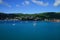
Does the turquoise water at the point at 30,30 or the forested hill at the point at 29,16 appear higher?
the forested hill at the point at 29,16

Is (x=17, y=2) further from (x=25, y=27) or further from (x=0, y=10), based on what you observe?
(x=25, y=27)

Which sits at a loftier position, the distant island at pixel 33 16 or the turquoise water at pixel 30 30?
the distant island at pixel 33 16

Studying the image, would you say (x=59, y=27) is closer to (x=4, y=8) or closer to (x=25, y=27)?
(x=25, y=27)

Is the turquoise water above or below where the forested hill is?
below

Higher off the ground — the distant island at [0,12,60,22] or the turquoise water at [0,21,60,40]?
the distant island at [0,12,60,22]

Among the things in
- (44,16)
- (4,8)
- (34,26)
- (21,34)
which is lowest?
(21,34)

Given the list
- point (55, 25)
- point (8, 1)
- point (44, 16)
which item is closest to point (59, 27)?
point (55, 25)

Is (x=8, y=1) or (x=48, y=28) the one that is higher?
(x=8, y=1)
